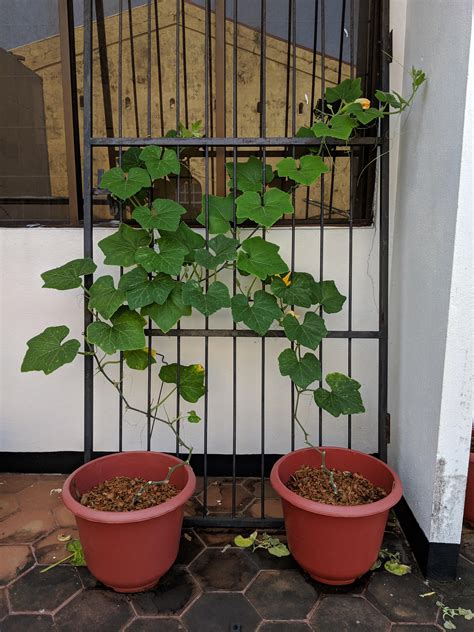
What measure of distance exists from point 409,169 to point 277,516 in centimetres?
149

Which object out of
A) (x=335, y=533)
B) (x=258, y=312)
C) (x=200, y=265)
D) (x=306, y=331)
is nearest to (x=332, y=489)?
(x=335, y=533)

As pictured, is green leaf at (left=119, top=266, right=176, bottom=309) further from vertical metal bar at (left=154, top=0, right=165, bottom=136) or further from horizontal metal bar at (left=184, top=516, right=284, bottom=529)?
vertical metal bar at (left=154, top=0, right=165, bottom=136)

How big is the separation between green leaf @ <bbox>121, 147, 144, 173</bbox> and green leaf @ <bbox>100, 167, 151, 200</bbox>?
0.13 m

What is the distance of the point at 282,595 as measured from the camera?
1.54 m

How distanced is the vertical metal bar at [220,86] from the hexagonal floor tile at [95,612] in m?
1.66

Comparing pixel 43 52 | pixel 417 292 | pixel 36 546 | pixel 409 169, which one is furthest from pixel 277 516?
pixel 43 52

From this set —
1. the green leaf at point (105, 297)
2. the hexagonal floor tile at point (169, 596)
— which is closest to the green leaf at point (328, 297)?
the green leaf at point (105, 297)

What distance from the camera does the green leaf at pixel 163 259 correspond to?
5.40 ft

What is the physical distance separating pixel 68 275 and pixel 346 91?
4.02 feet

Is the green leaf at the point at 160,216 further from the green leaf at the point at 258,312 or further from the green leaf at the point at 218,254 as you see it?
the green leaf at the point at 258,312

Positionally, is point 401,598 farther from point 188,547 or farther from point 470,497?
point 188,547

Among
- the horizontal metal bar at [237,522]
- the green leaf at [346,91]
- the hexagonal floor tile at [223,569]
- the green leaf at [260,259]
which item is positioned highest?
the green leaf at [346,91]

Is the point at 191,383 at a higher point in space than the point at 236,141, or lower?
lower

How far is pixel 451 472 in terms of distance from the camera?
154cm
